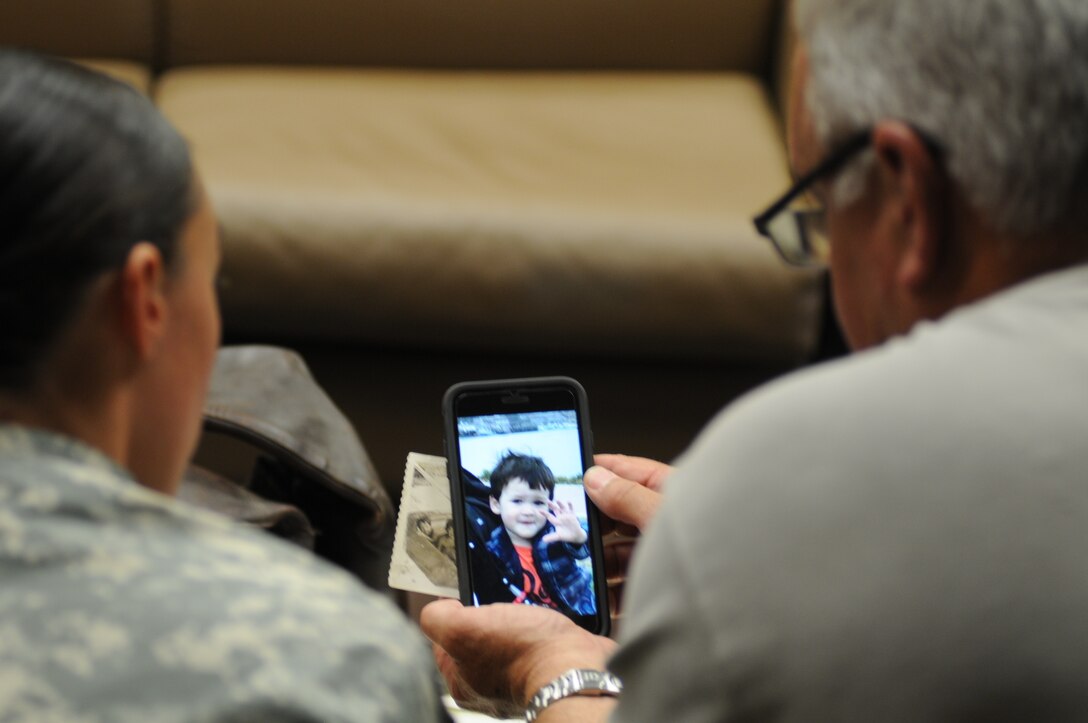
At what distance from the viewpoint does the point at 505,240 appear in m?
1.57

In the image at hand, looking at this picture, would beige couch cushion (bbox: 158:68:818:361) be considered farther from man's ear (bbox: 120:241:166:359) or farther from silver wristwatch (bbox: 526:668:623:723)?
man's ear (bbox: 120:241:166:359)

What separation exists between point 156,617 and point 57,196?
0.20m

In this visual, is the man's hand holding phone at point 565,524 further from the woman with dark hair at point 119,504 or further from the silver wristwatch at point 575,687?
the woman with dark hair at point 119,504

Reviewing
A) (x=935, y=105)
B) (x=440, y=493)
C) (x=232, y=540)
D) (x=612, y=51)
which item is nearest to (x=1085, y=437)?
(x=935, y=105)

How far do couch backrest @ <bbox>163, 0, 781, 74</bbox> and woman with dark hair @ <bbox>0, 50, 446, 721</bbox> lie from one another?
1341 millimetres

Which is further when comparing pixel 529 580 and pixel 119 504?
pixel 529 580

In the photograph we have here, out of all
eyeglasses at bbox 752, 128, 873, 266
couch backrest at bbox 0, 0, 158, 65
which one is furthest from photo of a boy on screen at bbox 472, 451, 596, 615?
couch backrest at bbox 0, 0, 158, 65

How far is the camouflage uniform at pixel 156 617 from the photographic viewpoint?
1.61ft

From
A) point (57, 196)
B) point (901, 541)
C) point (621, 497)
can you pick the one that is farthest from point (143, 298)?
point (621, 497)

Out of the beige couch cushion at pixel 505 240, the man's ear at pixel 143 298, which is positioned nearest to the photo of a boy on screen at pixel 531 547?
the man's ear at pixel 143 298

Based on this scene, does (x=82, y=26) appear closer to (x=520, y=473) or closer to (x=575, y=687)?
(x=520, y=473)

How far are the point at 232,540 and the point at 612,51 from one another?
5.00 ft

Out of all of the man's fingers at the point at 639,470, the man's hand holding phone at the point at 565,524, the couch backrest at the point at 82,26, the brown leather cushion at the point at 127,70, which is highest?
the couch backrest at the point at 82,26

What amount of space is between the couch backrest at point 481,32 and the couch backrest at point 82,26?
5 cm
